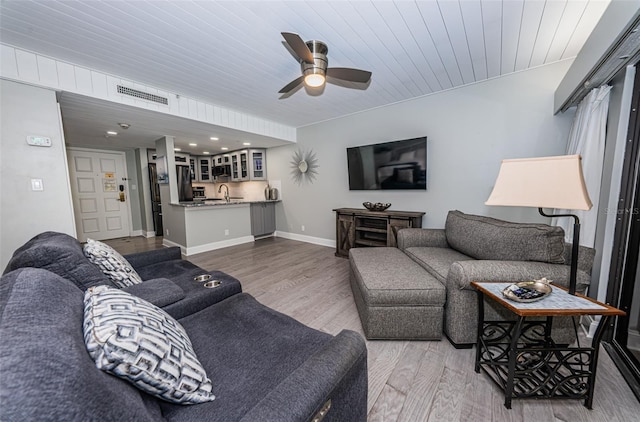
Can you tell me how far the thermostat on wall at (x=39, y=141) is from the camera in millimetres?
2223

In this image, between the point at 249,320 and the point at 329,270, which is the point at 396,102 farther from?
the point at 249,320

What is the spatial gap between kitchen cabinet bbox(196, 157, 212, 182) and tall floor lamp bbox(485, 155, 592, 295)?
723 cm

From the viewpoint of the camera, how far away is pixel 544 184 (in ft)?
4.17

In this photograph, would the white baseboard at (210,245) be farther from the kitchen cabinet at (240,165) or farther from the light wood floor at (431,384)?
the light wood floor at (431,384)

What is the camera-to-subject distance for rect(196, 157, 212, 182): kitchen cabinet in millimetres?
7031

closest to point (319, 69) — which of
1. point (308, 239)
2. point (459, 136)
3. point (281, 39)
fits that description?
point (281, 39)

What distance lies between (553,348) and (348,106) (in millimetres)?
3599

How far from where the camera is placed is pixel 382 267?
7.20 ft

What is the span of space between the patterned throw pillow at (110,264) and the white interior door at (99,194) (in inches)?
207

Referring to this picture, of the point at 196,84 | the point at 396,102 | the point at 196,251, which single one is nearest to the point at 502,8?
the point at 396,102

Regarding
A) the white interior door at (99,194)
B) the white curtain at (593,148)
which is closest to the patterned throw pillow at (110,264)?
the white curtain at (593,148)

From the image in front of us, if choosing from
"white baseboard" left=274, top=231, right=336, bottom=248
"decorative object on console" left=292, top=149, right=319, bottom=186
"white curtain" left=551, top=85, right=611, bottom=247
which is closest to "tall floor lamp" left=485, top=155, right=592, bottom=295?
"white curtain" left=551, top=85, right=611, bottom=247

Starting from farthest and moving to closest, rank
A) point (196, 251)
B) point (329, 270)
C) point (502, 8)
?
1. point (196, 251)
2. point (329, 270)
3. point (502, 8)

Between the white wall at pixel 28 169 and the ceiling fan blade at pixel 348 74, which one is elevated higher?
the ceiling fan blade at pixel 348 74
